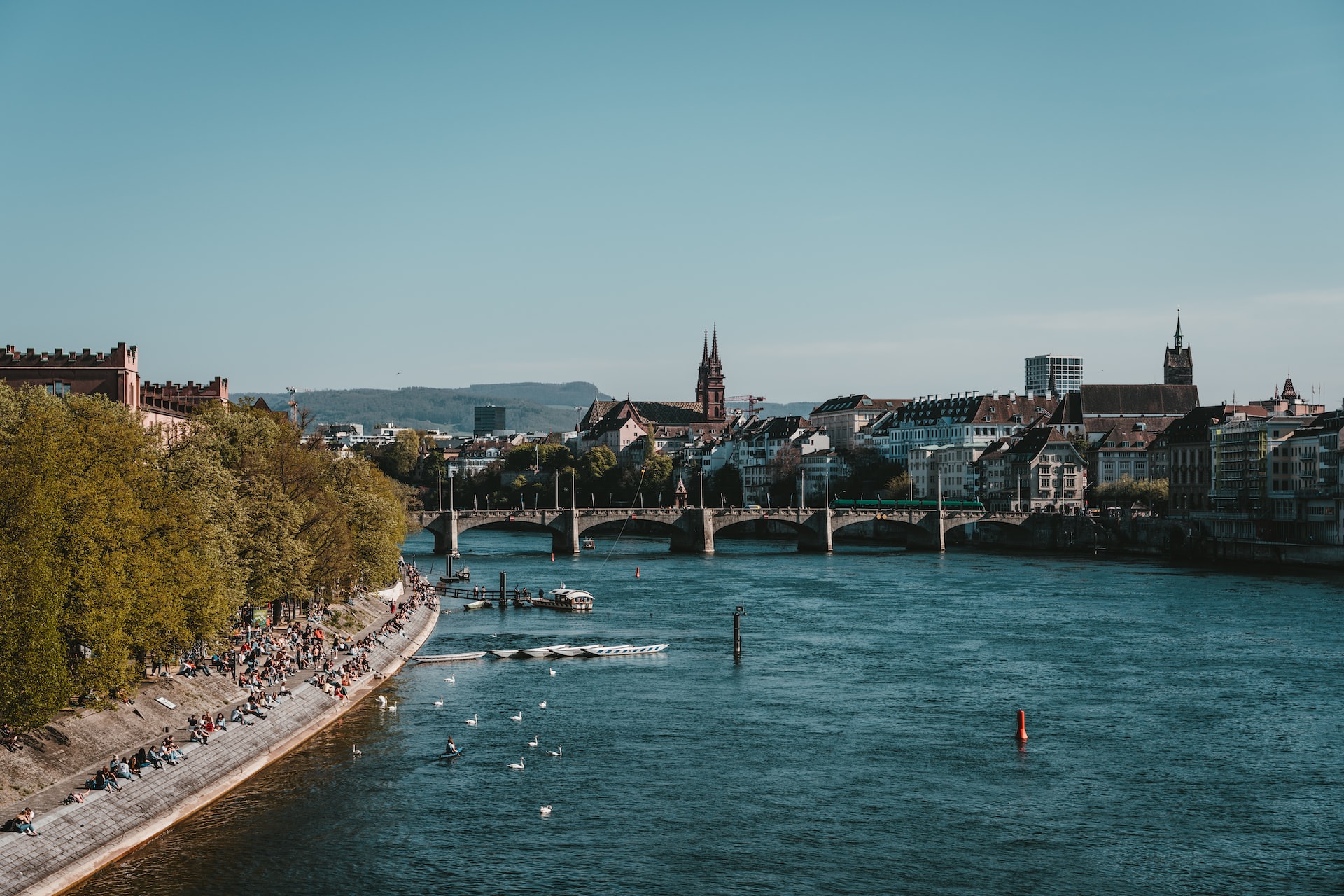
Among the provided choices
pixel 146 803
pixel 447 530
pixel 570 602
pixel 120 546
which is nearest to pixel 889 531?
pixel 447 530

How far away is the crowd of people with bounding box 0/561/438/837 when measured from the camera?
116ft

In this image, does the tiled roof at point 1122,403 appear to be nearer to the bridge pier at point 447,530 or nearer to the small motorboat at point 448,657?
the bridge pier at point 447,530

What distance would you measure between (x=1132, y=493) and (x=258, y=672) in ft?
411

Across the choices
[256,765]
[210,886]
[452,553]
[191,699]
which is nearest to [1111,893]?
[210,886]

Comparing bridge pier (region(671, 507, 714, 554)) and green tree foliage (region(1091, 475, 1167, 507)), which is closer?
bridge pier (region(671, 507, 714, 554))

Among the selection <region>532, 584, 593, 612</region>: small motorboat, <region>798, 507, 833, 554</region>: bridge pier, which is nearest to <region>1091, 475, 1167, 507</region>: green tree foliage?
<region>798, 507, 833, 554</region>: bridge pier

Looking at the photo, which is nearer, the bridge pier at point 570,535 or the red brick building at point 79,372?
the red brick building at point 79,372

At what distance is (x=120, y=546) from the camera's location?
134 feet

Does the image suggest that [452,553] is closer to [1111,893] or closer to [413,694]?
[413,694]

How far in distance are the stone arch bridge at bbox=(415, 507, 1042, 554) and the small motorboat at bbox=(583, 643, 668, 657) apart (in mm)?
58717

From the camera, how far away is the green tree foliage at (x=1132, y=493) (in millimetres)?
152000

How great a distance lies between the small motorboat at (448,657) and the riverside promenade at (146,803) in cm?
1270

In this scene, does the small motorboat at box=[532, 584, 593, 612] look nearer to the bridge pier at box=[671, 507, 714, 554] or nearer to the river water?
the river water

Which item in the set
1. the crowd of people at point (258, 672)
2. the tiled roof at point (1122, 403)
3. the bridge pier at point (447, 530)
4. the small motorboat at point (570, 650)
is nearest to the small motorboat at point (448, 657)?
the crowd of people at point (258, 672)
